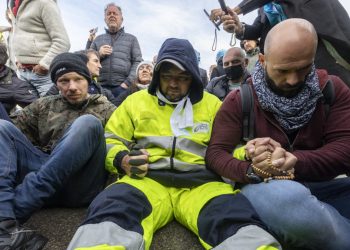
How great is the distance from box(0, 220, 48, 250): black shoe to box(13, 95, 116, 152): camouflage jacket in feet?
2.93

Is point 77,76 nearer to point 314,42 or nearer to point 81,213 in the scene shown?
→ point 81,213

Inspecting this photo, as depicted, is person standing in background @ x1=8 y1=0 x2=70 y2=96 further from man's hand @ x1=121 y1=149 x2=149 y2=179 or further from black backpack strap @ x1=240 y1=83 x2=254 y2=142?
black backpack strap @ x1=240 y1=83 x2=254 y2=142

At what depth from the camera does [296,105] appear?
206 centimetres

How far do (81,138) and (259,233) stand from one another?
1161 mm

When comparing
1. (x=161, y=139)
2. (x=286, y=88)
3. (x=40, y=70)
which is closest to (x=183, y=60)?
(x=161, y=139)

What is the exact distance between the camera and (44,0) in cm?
378

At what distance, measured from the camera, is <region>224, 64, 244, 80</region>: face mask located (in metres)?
4.69

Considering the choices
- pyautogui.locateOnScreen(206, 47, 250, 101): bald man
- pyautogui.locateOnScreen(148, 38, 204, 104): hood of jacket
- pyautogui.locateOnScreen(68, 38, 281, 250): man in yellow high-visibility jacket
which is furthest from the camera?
pyautogui.locateOnScreen(206, 47, 250, 101): bald man

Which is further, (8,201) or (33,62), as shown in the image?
(33,62)

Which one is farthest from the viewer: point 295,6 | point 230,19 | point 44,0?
point 44,0

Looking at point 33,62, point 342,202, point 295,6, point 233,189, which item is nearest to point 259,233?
point 233,189

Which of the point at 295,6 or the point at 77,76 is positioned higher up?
the point at 295,6

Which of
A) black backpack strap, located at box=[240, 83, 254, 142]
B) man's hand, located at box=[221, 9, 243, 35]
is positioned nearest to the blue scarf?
man's hand, located at box=[221, 9, 243, 35]

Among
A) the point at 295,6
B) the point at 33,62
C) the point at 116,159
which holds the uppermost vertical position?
the point at 295,6
